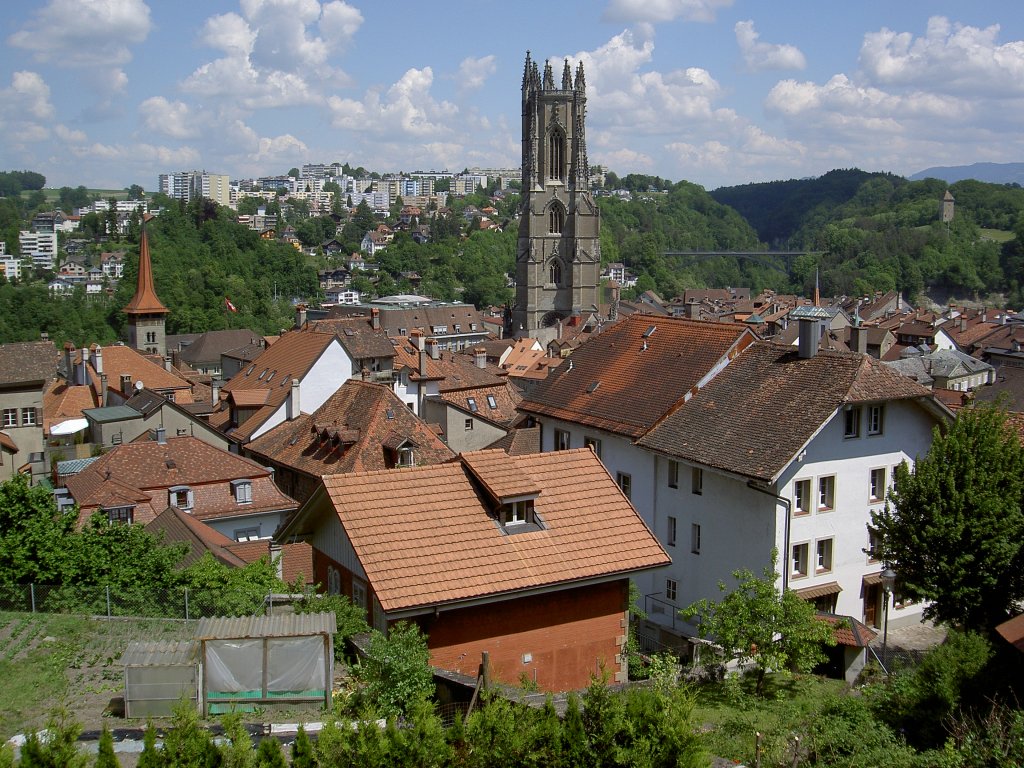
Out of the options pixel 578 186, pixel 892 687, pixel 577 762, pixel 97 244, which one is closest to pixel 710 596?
pixel 892 687

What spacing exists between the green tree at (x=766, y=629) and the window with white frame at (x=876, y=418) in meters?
7.89

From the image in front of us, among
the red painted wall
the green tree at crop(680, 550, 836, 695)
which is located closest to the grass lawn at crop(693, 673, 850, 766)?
the green tree at crop(680, 550, 836, 695)

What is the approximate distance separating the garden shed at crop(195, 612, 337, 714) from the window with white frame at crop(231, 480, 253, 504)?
18.0 meters

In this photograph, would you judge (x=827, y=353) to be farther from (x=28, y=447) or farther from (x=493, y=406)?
(x=28, y=447)

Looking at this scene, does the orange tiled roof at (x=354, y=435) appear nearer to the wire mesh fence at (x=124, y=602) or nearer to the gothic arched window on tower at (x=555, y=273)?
the wire mesh fence at (x=124, y=602)

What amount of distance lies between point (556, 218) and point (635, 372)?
3184 inches

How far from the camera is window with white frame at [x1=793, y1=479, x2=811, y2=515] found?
25.1m

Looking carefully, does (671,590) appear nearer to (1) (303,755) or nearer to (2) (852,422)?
(2) (852,422)

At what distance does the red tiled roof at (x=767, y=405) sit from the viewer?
978 inches

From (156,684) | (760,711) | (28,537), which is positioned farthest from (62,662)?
(760,711)

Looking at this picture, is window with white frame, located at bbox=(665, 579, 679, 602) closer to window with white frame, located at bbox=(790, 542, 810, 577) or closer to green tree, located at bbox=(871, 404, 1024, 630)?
window with white frame, located at bbox=(790, 542, 810, 577)

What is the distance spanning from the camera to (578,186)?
110 meters

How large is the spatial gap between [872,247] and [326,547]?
19567 centimetres

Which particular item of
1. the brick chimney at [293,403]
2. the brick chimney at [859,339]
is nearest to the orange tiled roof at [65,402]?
the brick chimney at [293,403]
